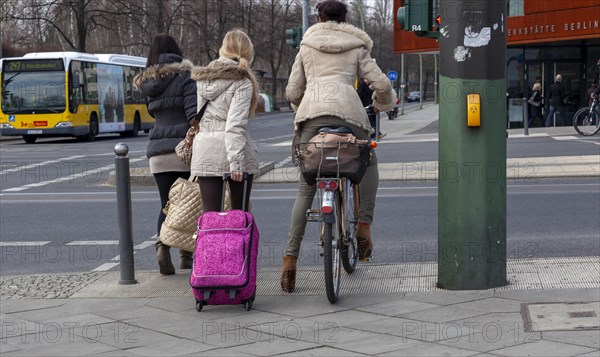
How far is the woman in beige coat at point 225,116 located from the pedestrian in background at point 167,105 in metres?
0.47

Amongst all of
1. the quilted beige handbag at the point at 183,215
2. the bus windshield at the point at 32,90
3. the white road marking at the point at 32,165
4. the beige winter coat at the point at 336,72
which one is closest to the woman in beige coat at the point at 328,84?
the beige winter coat at the point at 336,72

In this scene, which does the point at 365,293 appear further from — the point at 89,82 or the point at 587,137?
the point at 89,82

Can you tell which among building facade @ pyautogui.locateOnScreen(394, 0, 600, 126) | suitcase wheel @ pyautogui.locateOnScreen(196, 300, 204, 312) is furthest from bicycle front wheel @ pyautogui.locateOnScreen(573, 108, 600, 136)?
suitcase wheel @ pyautogui.locateOnScreen(196, 300, 204, 312)

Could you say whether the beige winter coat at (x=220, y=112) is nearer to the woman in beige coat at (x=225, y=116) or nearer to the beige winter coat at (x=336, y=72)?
the woman in beige coat at (x=225, y=116)

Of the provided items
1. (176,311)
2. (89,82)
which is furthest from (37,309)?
(89,82)

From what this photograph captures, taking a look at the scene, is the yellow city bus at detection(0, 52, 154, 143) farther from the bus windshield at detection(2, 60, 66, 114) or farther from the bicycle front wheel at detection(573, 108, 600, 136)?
the bicycle front wheel at detection(573, 108, 600, 136)

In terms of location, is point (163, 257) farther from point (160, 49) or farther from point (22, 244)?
point (22, 244)

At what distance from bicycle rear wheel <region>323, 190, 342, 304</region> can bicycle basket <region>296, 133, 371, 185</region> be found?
0.19 meters

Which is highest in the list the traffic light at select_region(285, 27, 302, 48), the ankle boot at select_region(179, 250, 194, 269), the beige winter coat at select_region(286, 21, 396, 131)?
the traffic light at select_region(285, 27, 302, 48)

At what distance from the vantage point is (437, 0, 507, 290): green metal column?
21.1ft

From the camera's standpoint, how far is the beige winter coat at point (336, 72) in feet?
21.4

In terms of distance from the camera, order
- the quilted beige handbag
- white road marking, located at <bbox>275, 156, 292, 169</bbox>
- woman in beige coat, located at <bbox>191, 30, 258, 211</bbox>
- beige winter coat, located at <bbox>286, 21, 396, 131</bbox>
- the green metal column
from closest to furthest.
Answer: the green metal column → beige winter coat, located at <bbox>286, 21, 396, 131</bbox> → woman in beige coat, located at <bbox>191, 30, 258, 211</bbox> → the quilted beige handbag → white road marking, located at <bbox>275, 156, 292, 169</bbox>

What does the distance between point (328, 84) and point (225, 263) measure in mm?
1363

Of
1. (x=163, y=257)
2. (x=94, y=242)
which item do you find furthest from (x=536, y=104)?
(x=163, y=257)
